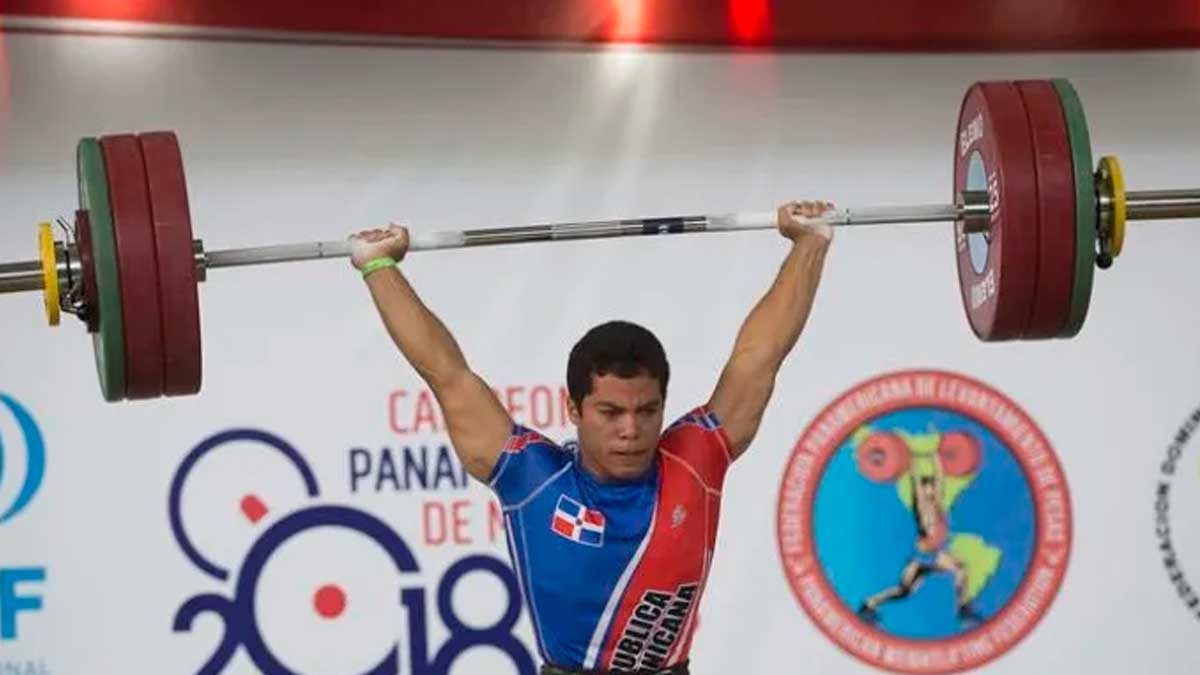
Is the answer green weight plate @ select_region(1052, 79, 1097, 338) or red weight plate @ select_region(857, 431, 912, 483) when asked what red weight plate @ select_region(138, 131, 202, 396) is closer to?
green weight plate @ select_region(1052, 79, 1097, 338)

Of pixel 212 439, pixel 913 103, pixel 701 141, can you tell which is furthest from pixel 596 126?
pixel 212 439

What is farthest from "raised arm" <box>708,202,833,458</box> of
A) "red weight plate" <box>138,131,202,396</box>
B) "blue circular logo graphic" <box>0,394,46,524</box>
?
"blue circular logo graphic" <box>0,394,46,524</box>

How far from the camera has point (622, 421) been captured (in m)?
Result: 3.93

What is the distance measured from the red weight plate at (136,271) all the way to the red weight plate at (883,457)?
84.3 inches

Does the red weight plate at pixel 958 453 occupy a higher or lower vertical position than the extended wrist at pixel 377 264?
lower

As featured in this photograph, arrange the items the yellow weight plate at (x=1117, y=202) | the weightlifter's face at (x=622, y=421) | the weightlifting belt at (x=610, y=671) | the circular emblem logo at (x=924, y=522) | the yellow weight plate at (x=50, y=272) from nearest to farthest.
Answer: the weightlifter's face at (x=622, y=421) → the weightlifting belt at (x=610, y=671) → the yellow weight plate at (x=50, y=272) → the yellow weight plate at (x=1117, y=202) → the circular emblem logo at (x=924, y=522)

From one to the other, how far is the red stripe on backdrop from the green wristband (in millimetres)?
1640

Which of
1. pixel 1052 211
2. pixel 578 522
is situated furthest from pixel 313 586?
pixel 1052 211

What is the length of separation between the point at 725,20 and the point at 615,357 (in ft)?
6.79

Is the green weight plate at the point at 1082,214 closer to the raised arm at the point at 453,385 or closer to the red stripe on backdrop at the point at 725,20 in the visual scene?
the raised arm at the point at 453,385

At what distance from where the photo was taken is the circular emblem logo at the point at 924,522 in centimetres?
579

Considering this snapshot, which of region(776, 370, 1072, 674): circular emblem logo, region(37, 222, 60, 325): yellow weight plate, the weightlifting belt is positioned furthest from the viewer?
region(776, 370, 1072, 674): circular emblem logo

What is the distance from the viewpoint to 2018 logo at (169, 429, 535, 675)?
18.4 ft

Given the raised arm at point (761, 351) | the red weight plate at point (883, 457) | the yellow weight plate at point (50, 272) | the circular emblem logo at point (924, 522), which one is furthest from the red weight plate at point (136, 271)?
the red weight plate at point (883, 457)
